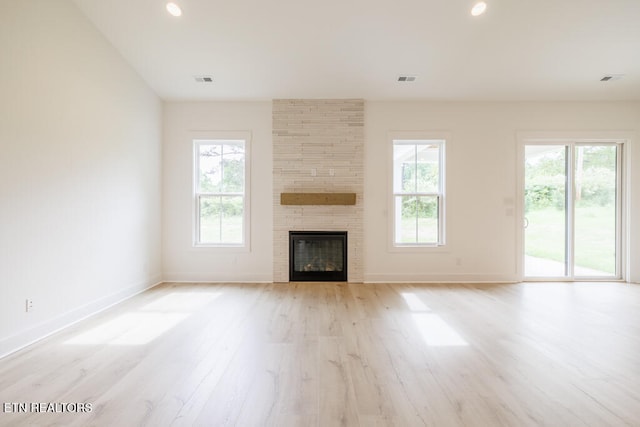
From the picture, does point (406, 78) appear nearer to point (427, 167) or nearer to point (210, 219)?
point (427, 167)

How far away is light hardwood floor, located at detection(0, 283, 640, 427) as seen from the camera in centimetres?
171

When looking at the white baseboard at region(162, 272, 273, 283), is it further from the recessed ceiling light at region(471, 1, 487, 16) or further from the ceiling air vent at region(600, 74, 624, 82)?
the ceiling air vent at region(600, 74, 624, 82)

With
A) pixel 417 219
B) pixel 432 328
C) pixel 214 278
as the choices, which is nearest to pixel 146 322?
pixel 214 278

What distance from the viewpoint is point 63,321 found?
3.03m

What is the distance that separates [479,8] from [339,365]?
387cm

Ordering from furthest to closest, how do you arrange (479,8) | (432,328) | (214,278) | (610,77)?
(214,278) < (610,77) < (479,8) < (432,328)

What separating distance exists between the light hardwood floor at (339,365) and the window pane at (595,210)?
1.45m

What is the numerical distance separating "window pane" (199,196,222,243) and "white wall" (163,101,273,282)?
6.8 inches

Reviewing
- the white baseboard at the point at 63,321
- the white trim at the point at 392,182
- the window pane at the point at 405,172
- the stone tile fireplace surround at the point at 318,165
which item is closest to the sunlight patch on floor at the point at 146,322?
the white baseboard at the point at 63,321

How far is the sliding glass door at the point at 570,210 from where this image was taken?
499 cm

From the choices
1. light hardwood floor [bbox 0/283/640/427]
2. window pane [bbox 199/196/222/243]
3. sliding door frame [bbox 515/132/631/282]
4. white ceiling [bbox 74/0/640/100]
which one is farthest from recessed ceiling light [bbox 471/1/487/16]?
window pane [bbox 199/196/222/243]

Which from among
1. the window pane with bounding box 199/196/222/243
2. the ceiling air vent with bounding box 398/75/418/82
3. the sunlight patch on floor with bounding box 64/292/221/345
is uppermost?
the ceiling air vent with bounding box 398/75/418/82

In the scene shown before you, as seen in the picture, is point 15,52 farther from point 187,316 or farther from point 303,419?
point 303,419

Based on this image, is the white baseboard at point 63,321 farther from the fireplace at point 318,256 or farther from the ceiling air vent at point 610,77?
the ceiling air vent at point 610,77
